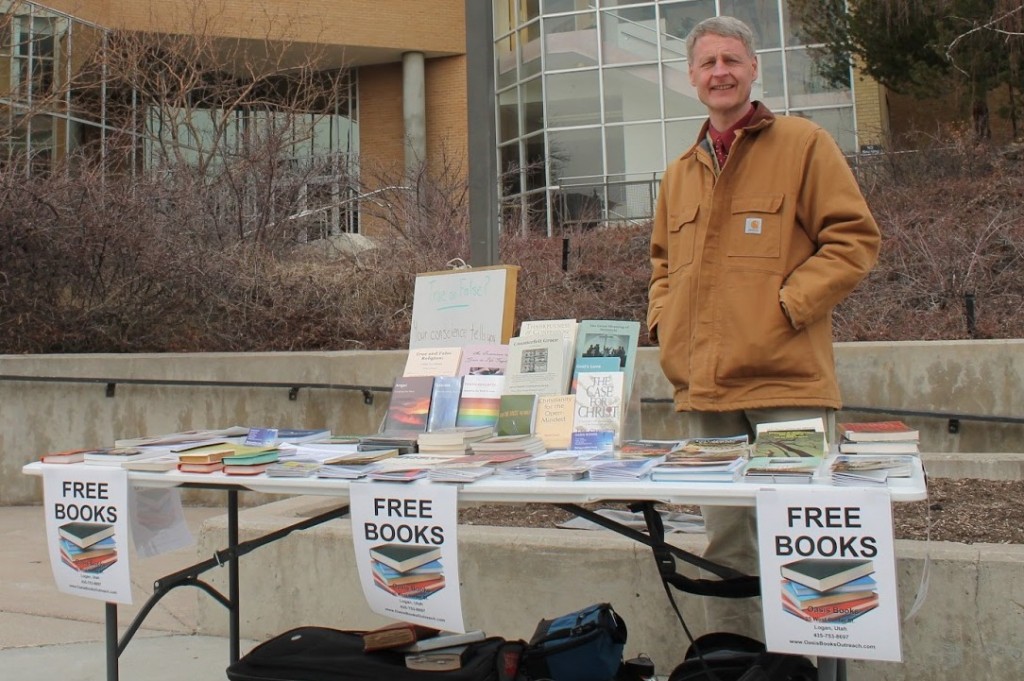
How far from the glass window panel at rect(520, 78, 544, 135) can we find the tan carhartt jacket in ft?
61.3

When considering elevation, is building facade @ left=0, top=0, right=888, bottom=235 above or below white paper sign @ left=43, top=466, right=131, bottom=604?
above

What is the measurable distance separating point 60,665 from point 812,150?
3.81 m

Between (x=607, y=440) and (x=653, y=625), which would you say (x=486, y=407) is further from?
(x=653, y=625)

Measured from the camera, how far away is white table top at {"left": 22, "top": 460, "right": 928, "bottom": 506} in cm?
240

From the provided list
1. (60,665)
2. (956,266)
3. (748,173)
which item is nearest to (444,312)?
(748,173)

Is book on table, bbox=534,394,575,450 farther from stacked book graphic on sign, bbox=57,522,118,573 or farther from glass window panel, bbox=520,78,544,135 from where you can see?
glass window panel, bbox=520,78,544,135

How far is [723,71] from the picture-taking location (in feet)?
10.4

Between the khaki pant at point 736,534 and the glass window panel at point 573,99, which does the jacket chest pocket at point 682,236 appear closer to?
the khaki pant at point 736,534

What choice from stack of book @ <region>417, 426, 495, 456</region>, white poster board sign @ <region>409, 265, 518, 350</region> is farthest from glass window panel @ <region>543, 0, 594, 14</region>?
stack of book @ <region>417, 426, 495, 456</region>

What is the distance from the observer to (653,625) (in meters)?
4.05

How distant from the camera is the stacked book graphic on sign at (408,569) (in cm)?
276

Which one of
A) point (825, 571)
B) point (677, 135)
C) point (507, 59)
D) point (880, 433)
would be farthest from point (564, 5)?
point (825, 571)

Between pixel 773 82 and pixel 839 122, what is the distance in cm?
155

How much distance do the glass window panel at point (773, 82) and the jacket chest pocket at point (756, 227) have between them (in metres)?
17.4
